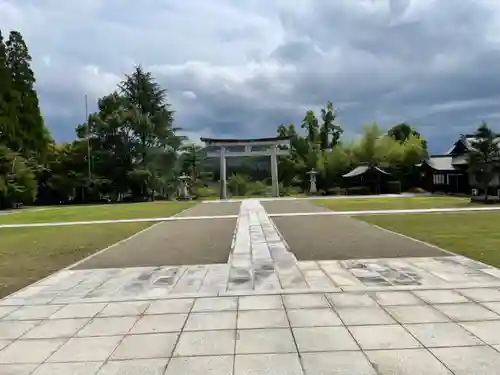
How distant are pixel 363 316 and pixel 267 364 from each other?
52.6 inches

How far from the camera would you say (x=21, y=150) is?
3338 centimetres

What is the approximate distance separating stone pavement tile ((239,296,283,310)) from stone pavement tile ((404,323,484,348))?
1.29 meters

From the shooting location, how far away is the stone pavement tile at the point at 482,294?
4648 millimetres

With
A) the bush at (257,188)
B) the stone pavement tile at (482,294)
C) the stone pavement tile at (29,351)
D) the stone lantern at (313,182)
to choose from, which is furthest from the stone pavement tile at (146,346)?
the bush at (257,188)

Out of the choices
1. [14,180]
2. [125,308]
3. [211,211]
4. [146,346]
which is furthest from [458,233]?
[14,180]

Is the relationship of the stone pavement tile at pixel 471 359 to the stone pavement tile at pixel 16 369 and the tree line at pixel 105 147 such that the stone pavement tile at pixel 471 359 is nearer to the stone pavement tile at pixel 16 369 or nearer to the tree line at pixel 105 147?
the stone pavement tile at pixel 16 369

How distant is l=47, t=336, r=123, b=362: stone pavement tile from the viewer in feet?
11.1

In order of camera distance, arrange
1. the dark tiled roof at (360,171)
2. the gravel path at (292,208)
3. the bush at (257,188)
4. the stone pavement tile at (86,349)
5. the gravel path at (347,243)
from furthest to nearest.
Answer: the bush at (257,188) → the dark tiled roof at (360,171) → the gravel path at (292,208) → the gravel path at (347,243) → the stone pavement tile at (86,349)

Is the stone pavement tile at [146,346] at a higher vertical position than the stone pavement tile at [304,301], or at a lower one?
lower

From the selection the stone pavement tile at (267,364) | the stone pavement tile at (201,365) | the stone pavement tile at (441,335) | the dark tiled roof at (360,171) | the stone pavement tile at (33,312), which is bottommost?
the stone pavement tile at (33,312)

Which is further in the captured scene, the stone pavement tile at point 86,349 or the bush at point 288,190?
the bush at point 288,190

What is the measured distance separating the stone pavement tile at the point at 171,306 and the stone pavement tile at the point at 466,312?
94.6 inches

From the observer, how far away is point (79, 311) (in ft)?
15.4

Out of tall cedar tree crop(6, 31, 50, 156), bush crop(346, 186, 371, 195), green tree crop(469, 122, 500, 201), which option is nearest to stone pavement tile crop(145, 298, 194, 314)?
green tree crop(469, 122, 500, 201)
